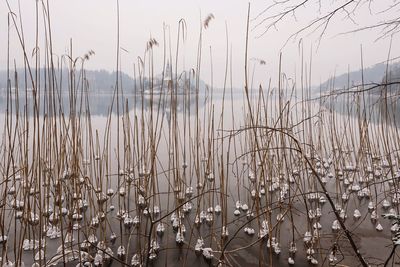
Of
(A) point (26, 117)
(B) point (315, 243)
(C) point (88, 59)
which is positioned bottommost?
(B) point (315, 243)

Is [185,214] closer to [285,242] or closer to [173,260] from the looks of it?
[173,260]

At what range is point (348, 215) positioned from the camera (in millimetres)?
2057

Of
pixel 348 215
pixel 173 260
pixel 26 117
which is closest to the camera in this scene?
pixel 26 117

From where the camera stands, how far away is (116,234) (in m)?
1.84

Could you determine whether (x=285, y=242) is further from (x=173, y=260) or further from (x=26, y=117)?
(x=26, y=117)

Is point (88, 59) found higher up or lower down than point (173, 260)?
higher up

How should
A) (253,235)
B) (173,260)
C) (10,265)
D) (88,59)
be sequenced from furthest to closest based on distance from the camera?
(253,235), (173,260), (88,59), (10,265)

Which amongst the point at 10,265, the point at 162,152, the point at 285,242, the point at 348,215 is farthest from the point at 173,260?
the point at 162,152

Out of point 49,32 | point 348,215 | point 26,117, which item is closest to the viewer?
point 49,32

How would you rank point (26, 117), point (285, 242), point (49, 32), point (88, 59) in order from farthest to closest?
point (285, 242) → point (88, 59) → point (26, 117) → point (49, 32)

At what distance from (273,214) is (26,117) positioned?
5.82ft

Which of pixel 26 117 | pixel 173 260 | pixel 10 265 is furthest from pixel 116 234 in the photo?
pixel 26 117

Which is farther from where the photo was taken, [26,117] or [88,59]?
[88,59]

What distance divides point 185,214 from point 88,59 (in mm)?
1326
